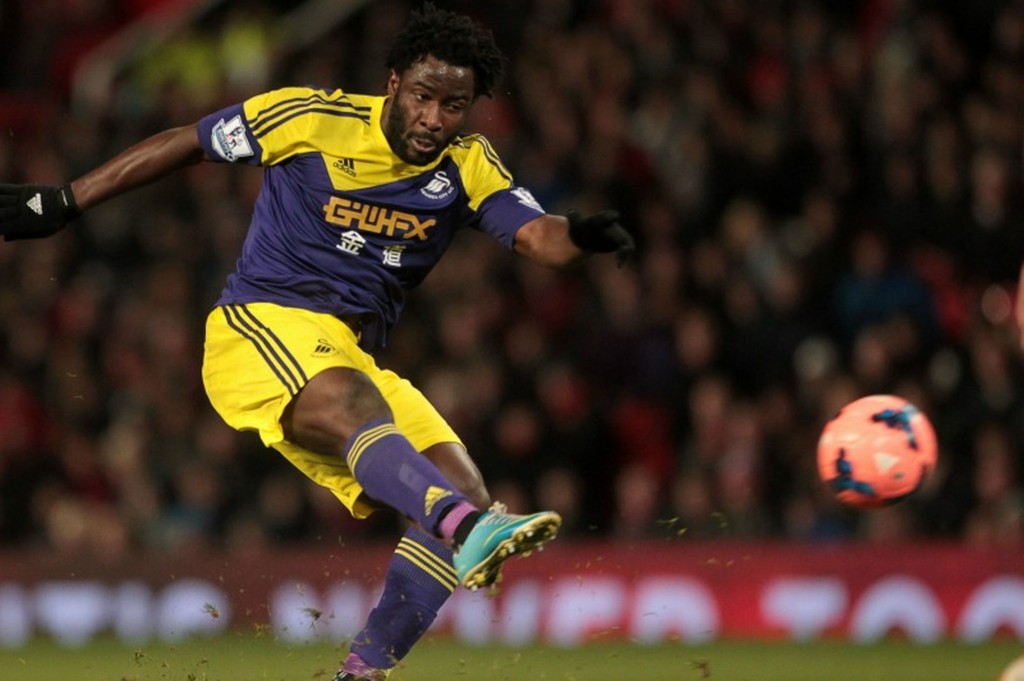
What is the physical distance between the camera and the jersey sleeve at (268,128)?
698 centimetres

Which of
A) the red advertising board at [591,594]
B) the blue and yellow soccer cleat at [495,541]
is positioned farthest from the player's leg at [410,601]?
the red advertising board at [591,594]

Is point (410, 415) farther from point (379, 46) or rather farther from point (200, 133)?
point (379, 46)

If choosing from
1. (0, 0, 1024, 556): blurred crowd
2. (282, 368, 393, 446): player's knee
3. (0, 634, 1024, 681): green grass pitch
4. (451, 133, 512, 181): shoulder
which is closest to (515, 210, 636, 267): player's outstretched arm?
(451, 133, 512, 181): shoulder

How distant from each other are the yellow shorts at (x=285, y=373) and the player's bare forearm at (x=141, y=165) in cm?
55

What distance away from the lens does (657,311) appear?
12633 mm

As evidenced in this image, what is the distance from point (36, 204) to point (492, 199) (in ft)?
5.44

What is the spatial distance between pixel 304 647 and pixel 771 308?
3663mm

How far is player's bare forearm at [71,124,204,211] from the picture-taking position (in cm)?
695

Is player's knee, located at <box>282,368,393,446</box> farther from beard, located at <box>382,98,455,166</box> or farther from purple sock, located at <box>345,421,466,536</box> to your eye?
beard, located at <box>382,98,455,166</box>

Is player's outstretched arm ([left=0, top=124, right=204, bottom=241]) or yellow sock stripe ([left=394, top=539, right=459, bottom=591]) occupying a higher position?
player's outstretched arm ([left=0, top=124, right=204, bottom=241])

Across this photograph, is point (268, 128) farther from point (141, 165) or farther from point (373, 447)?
point (373, 447)

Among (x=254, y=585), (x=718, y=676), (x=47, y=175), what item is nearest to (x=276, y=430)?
(x=718, y=676)

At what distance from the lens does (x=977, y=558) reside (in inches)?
451

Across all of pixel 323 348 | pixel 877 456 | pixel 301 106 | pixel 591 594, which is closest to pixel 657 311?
pixel 591 594
